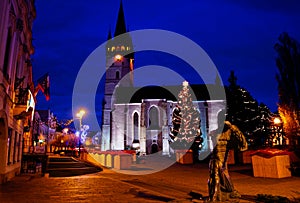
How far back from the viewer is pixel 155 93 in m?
66.5

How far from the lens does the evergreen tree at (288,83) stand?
18.8 metres

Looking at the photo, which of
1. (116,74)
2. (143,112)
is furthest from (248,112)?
(116,74)

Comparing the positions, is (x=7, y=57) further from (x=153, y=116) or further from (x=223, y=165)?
(x=153, y=116)

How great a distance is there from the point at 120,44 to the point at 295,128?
6036 cm

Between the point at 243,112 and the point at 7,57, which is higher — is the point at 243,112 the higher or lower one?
the lower one

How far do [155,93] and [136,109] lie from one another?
799 cm

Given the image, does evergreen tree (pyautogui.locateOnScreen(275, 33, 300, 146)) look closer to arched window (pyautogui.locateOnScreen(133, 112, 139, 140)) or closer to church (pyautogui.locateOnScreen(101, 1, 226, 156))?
church (pyautogui.locateOnScreen(101, 1, 226, 156))

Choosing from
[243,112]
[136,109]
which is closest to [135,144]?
[136,109]

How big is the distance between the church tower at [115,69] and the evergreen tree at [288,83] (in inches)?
1942

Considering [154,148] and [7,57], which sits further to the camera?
[154,148]

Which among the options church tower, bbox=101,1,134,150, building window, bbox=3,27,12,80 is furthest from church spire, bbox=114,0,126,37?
building window, bbox=3,27,12,80

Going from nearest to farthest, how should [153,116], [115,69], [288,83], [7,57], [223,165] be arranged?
1. [223,165]
2. [7,57]
3. [288,83]
4. [153,116]
5. [115,69]

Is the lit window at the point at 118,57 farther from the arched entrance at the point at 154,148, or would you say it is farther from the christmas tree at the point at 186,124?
the christmas tree at the point at 186,124

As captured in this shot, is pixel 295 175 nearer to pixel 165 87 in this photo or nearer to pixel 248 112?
pixel 248 112
